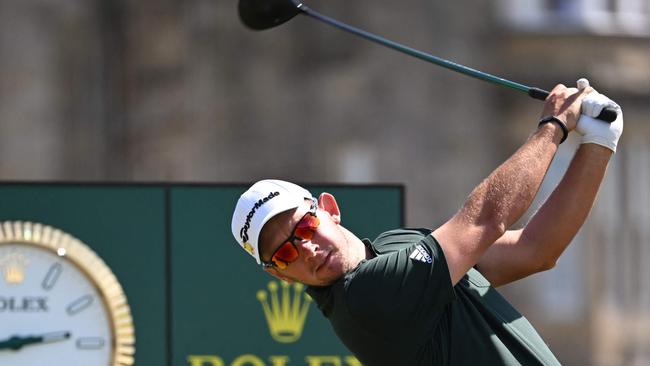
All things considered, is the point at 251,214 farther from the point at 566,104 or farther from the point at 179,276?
the point at 179,276

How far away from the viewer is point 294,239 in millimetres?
4863

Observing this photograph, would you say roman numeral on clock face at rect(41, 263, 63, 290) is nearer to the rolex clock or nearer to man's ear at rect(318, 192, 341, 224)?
the rolex clock

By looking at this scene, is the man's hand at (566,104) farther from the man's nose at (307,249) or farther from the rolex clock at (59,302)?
the rolex clock at (59,302)

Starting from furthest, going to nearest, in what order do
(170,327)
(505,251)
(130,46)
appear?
(130,46)
(170,327)
(505,251)

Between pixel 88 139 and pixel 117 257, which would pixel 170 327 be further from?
pixel 88 139

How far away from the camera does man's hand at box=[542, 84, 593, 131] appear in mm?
4938

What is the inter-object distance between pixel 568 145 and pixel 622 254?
1.53 meters

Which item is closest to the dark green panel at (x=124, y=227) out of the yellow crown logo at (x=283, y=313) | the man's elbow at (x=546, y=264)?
the yellow crown logo at (x=283, y=313)

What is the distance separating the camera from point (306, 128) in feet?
49.8

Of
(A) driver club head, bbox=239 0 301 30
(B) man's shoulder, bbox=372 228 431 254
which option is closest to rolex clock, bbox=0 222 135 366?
(A) driver club head, bbox=239 0 301 30

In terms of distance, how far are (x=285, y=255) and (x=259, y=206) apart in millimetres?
190

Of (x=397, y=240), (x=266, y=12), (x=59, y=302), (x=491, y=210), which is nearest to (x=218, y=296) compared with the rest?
(x=59, y=302)

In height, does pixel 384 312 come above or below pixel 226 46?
below

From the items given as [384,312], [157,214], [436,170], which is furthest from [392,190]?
[436,170]
